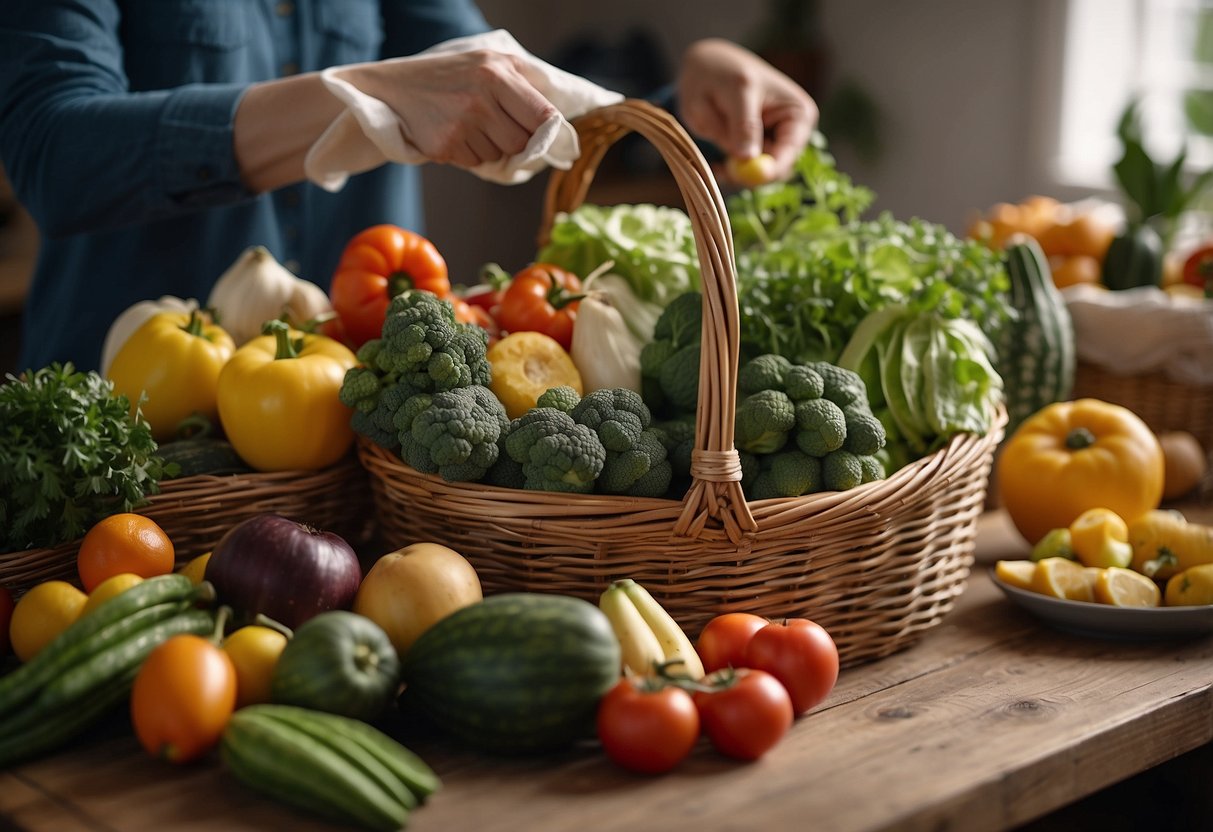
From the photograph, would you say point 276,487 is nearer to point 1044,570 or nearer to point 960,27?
point 1044,570

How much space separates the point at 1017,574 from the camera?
1294mm

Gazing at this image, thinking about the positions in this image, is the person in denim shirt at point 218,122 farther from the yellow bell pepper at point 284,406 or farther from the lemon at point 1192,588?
the lemon at point 1192,588

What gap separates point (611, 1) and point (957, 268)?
386cm

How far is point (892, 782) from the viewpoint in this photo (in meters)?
0.92

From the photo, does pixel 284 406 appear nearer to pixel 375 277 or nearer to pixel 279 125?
pixel 375 277

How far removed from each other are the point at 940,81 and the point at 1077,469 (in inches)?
113

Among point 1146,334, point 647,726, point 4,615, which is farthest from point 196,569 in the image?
point 1146,334

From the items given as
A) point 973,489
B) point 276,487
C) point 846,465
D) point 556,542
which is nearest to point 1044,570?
point 973,489

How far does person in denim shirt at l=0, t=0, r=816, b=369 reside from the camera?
1.28m

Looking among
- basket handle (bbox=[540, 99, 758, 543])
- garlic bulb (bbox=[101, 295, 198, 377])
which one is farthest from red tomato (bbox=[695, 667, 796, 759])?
garlic bulb (bbox=[101, 295, 198, 377])

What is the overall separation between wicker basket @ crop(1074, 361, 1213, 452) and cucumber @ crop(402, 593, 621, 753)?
1244mm

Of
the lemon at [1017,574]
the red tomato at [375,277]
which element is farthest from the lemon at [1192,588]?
the red tomato at [375,277]

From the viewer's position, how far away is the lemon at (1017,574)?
1285 millimetres

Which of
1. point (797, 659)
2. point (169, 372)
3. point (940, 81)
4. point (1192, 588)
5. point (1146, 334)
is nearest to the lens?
point (797, 659)
